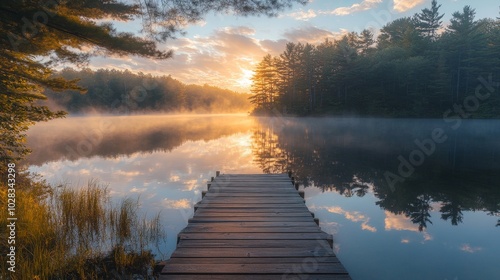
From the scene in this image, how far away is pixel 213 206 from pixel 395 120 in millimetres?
43478

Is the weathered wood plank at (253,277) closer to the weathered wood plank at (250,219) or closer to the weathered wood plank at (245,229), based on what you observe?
the weathered wood plank at (245,229)

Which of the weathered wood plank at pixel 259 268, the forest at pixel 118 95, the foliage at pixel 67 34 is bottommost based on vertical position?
the weathered wood plank at pixel 259 268

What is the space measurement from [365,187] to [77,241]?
9.59m

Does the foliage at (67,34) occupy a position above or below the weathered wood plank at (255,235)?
above

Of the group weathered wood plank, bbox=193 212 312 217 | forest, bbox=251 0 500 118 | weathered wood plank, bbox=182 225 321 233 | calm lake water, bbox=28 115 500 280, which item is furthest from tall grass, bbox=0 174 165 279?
forest, bbox=251 0 500 118

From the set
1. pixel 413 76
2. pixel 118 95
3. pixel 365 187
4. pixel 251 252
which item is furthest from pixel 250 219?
pixel 118 95

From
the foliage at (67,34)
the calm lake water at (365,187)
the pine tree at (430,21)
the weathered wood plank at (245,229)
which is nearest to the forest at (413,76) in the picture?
the pine tree at (430,21)

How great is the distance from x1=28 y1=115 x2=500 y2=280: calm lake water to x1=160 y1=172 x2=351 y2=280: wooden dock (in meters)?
1.24

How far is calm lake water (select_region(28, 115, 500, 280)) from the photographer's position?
18.9 ft

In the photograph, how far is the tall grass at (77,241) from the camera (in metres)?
4.42

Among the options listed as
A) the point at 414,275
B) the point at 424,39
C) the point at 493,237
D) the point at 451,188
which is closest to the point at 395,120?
A: the point at 424,39

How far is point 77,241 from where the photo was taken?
18.9ft

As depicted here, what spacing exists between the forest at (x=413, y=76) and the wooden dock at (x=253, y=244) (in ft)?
143

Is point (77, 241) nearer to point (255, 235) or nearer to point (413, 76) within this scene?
point (255, 235)
